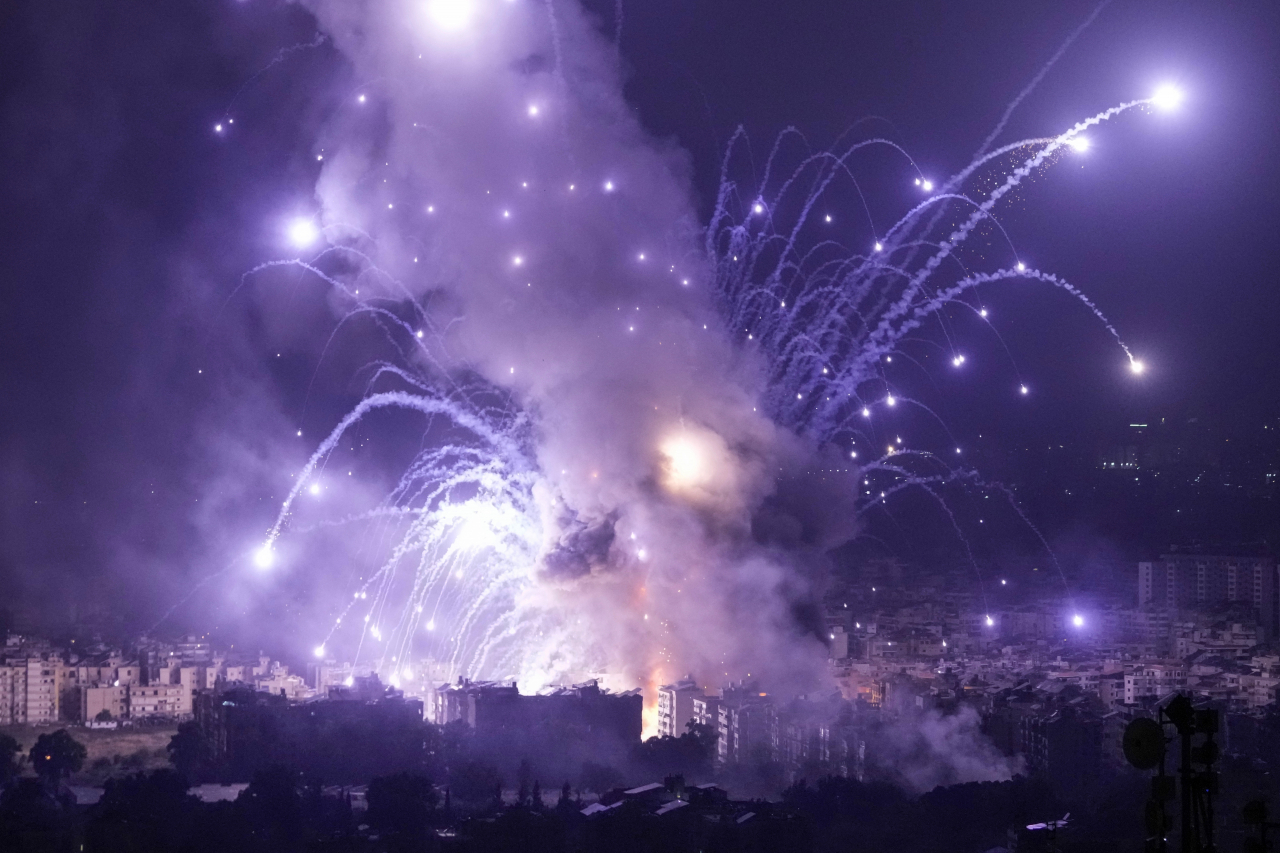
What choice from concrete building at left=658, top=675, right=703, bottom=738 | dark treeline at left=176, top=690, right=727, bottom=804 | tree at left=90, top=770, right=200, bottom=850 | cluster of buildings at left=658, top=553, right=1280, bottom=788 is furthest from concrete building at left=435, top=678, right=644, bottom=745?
tree at left=90, top=770, right=200, bottom=850

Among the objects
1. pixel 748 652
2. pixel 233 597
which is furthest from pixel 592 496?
pixel 233 597

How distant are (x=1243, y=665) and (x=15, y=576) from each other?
21.2 meters

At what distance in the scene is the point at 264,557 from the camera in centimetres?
2642

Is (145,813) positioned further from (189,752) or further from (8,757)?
(8,757)

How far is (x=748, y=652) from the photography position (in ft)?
64.6

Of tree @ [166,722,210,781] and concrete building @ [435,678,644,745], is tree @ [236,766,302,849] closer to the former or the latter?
tree @ [166,722,210,781]

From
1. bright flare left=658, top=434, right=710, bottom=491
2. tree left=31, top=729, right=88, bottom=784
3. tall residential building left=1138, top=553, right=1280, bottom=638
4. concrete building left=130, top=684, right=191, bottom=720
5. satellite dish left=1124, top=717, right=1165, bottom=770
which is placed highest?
bright flare left=658, top=434, right=710, bottom=491

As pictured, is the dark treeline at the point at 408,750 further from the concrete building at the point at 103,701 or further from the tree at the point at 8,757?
the concrete building at the point at 103,701

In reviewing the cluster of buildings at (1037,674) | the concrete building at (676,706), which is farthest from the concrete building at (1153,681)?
the concrete building at (676,706)

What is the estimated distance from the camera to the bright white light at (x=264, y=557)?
26.3m

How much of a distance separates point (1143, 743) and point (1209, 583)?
2468cm

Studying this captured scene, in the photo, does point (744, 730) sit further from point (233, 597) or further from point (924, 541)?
point (924, 541)

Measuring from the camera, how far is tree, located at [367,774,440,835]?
14.4m

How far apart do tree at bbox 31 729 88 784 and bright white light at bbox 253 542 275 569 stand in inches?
314
